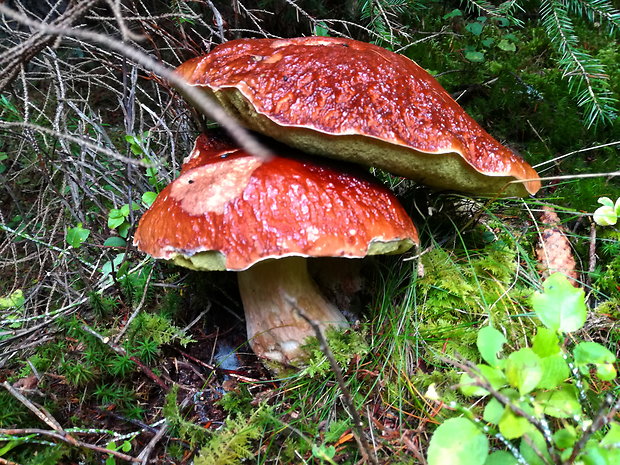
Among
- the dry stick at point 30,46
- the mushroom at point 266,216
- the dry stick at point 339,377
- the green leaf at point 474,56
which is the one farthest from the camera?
the green leaf at point 474,56

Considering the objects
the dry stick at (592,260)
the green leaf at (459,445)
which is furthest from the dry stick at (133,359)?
the dry stick at (592,260)

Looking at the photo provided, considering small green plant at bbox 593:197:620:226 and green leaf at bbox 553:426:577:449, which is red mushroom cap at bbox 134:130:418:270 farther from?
small green plant at bbox 593:197:620:226

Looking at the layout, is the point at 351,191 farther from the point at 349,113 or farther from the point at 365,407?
the point at 365,407

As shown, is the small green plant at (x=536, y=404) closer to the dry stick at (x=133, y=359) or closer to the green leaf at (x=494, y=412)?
the green leaf at (x=494, y=412)

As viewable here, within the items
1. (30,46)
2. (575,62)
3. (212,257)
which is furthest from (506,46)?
(30,46)

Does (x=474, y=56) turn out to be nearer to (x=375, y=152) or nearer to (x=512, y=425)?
(x=375, y=152)

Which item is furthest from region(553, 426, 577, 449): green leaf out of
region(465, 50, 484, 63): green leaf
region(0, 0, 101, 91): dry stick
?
region(465, 50, 484, 63): green leaf
